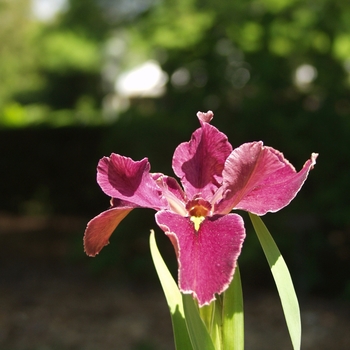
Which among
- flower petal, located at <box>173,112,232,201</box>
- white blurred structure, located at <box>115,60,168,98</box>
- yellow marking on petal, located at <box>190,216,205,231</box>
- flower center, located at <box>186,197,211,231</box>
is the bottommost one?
yellow marking on petal, located at <box>190,216,205,231</box>

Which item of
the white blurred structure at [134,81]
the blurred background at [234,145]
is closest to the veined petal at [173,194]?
the blurred background at [234,145]

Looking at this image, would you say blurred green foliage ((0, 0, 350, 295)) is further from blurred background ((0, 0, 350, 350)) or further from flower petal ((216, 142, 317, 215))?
flower petal ((216, 142, 317, 215))

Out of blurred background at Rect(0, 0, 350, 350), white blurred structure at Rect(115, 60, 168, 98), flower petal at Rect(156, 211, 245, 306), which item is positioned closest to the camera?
flower petal at Rect(156, 211, 245, 306)

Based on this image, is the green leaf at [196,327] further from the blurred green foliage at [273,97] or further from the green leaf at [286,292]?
the blurred green foliage at [273,97]

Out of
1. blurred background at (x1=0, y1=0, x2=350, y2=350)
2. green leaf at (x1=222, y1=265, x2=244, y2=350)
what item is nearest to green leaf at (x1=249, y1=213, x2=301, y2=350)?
green leaf at (x1=222, y1=265, x2=244, y2=350)

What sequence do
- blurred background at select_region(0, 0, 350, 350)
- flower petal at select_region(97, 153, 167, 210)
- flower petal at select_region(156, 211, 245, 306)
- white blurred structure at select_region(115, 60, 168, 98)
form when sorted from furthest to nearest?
1. white blurred structure at select_region(115, 60, 168, 98)
2. blurred background at select_region(0, 0, 350, 350)
3. flower petal at select_region(97, 153, 167, 210)
4. flower petal at select_region(156, 211, 245, 306)

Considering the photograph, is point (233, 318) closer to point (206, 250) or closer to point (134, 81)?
point (206, 250)
